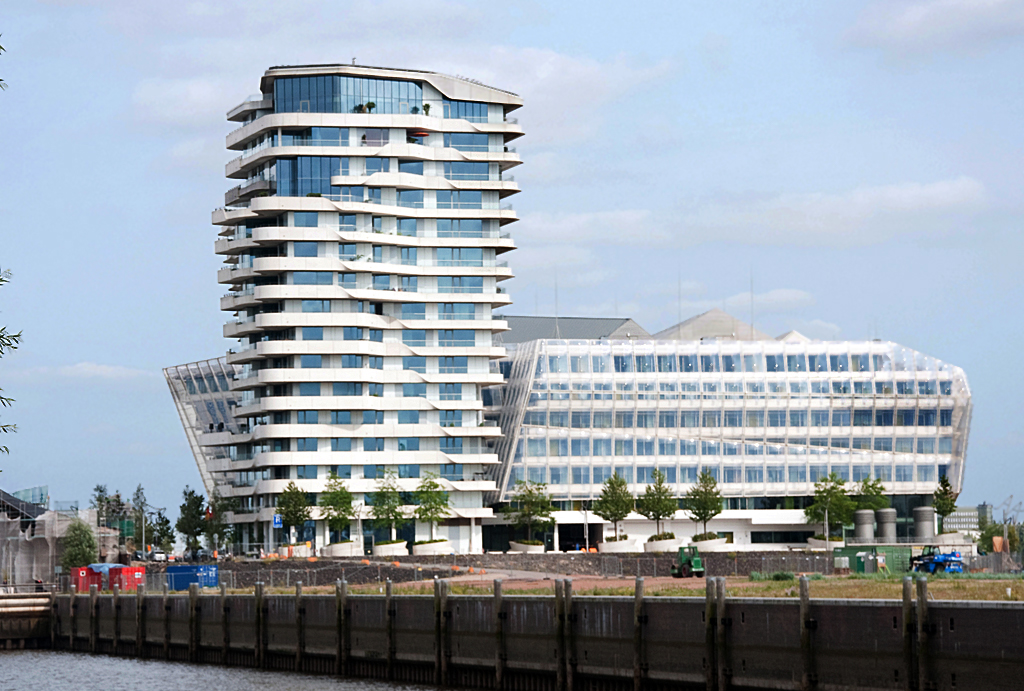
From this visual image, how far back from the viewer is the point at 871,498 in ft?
510

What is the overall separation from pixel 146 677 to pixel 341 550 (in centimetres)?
7049

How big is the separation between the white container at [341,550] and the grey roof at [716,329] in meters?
60.8

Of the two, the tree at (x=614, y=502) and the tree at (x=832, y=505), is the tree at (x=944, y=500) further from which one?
the tree at (x=614, y=502)

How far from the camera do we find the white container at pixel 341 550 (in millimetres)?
136500

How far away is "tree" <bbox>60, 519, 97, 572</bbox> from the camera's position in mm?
123375

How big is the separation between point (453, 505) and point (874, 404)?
155 ft

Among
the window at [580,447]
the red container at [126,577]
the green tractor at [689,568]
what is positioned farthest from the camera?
the window at [580,447]

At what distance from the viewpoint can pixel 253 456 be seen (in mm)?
151875

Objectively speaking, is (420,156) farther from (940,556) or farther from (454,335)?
(940,556)

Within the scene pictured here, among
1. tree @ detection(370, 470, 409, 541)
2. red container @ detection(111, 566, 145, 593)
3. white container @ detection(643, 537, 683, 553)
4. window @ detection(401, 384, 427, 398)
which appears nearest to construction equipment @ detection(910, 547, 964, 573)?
red container @ detection(111, 566, 145, 593)

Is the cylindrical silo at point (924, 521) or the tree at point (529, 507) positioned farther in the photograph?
the cylindrical silo at point (924, 521)

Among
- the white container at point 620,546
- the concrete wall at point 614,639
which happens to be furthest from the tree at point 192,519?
the concrete wall at point 614,639

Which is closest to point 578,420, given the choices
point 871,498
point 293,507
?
point 871,498

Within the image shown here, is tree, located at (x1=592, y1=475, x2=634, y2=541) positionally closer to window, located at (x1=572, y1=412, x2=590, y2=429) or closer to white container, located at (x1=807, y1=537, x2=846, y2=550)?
window, located at (x1=572, y1=412, x2=590, y2=429)
